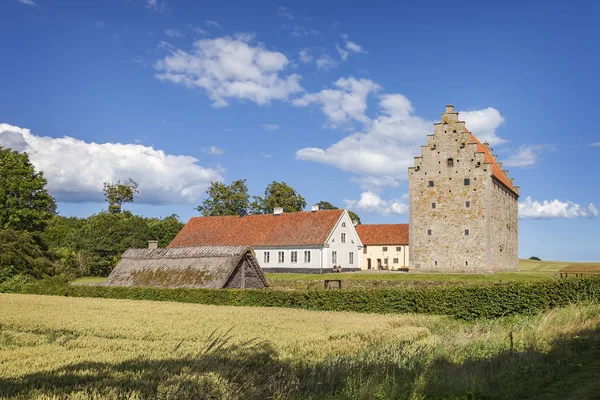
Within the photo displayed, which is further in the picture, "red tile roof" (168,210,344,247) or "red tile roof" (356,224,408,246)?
"red tile roof" (356,224,408,246)

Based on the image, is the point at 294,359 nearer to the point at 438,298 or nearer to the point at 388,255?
the point at 438,298

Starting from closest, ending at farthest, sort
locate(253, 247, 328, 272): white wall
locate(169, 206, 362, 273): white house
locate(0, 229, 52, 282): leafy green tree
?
locate(0, 229, 52, 282): leafy green tree
locate(253, 247, 328, 272): white wall
locate(169, 206, 362, 273): white house

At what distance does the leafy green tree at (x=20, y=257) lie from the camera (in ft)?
149

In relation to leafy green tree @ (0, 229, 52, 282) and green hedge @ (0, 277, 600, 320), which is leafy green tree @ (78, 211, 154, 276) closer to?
leafy green tree @ (0, 229, 52, 282)

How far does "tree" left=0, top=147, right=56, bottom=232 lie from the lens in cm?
5322

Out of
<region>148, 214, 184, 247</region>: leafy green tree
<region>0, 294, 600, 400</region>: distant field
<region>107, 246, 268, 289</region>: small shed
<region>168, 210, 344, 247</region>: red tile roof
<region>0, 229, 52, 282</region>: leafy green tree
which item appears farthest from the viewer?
<region>148, 214, 184, 247</region>: leafy green tree

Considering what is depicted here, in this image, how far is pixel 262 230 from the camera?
204 feet

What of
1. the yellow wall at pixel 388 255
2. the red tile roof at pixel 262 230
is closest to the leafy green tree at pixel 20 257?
the red tile roof at pixel 262 230

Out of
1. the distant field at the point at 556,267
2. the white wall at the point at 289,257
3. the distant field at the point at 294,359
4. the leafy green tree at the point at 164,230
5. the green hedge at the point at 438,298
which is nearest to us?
the distant field at the point at 294,359

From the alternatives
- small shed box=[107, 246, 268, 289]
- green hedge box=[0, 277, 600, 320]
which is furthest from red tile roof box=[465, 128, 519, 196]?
green hedge box=[0, 277, 600, 320]

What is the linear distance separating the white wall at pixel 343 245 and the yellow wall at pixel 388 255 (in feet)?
33.5

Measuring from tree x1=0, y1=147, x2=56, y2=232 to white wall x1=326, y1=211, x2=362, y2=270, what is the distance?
1149 inches

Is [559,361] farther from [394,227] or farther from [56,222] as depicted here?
[56,222]

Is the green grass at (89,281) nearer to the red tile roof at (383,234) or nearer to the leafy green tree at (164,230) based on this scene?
the leafy green tree at (164,230)
